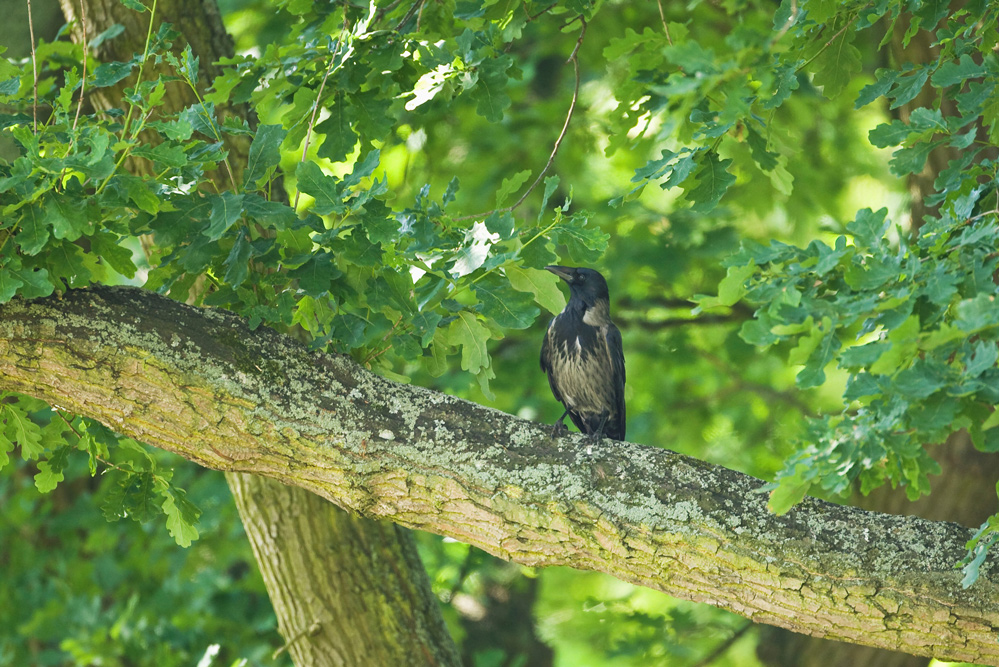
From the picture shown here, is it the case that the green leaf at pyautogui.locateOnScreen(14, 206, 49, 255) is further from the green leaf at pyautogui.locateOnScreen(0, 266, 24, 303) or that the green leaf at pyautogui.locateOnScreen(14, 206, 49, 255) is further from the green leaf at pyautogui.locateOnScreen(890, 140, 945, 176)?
the green leaf at pyautogui.locateOnScreen(890, 140, 945, 176)

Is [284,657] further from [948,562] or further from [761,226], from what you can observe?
[761,226]

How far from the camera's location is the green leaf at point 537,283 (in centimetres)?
266

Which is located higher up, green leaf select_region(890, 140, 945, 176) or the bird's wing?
green leaf select_region(890, 140, 945, 176)

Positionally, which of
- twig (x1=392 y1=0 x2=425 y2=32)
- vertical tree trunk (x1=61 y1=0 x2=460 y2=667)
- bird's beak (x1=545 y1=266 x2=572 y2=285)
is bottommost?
vertical tree trunk (x1=61 y1=0 x2=460 y2=667)

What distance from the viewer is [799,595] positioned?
2502 millimetres

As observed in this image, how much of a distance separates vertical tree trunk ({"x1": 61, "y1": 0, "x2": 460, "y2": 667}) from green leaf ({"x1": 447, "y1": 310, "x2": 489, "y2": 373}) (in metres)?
1.41

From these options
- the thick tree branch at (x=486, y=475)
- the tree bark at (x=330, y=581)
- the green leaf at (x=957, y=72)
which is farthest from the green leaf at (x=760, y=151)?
the tree bark at (x=330, y=581)

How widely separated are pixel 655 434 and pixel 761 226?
7.99 feet

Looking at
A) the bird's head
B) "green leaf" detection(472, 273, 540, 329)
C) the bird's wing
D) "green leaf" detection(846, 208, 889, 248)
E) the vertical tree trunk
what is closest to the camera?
"green leaf" detection(846, 208, 889, 248)

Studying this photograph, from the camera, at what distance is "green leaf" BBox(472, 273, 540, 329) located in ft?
8.46

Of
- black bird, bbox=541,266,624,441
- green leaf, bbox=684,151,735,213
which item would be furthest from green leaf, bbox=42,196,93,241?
black bird, bbox=541,266,624,441

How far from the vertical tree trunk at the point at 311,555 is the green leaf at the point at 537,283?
1681 mm

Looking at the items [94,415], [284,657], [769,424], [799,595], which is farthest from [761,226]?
[94,415]

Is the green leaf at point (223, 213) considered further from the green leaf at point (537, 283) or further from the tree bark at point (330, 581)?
the tree bark at point (330, 581)
